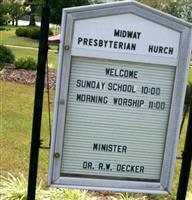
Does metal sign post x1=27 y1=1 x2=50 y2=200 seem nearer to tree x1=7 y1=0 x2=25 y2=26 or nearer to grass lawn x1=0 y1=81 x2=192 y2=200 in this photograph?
grass lawn x1=0 y1=81 x2=192 y2=200

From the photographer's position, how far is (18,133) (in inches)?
392

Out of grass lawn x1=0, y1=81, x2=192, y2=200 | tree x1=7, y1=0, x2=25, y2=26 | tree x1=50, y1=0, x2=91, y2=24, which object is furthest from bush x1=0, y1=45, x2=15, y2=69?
tree x1=50, y1=0, x2=91, y2=24

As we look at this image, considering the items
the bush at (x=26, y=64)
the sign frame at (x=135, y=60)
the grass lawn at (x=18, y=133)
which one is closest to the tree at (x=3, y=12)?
the bush at (x=26, y=64)

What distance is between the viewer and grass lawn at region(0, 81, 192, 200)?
778 cm

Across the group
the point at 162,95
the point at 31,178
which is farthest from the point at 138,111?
the point at 31,178

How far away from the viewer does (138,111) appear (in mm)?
4344

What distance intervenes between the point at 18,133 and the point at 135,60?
611cm

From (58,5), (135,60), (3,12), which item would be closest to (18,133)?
(135,60)

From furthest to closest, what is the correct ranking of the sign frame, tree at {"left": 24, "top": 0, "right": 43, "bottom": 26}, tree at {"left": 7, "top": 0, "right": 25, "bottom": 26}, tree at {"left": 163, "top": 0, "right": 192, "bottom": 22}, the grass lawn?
tree at {"left": 163, "top": 0, "right": 192, "bottom": 22} → tree at {"left": 24, "top": 0, "right": 43, "bottom": 26} → tree at {"left": 7, "top": 0, "right": 25, "bottom": 26} → the grass lawn → the sign frame

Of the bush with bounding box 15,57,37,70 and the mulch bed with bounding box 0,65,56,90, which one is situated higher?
the bush with bounding box 15,57,37,70

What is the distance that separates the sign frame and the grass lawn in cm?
249

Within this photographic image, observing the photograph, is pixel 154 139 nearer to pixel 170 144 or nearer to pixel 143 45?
pixel 170 144

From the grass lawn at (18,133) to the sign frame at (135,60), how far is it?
8.18ft

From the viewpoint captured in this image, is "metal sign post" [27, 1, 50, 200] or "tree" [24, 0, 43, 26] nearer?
"metal sign post" [27, 1, 50, 200]
